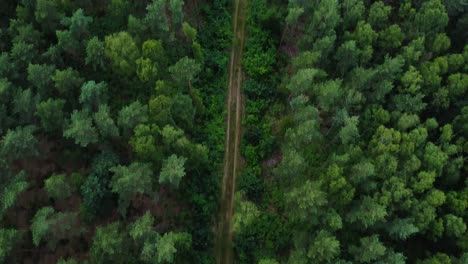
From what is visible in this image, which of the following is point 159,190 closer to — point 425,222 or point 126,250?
point 126,250

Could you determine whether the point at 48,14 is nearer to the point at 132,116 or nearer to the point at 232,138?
the point at 132,116

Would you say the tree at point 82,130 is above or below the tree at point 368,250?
above

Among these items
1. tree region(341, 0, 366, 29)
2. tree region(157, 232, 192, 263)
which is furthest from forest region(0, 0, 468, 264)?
tree region(341, 0, 366, 29)

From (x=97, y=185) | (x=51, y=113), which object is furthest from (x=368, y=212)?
(x=51, y=113)

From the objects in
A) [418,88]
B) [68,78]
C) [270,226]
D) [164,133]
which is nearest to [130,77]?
[68,78]

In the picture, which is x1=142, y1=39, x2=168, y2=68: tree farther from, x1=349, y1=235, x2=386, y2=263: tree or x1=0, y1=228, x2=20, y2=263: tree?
x1=349, y1=235, x2=386, y2=263: tree

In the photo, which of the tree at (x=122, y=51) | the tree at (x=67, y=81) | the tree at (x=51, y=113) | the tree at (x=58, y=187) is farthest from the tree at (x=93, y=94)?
the tree at (x=58, y=187)

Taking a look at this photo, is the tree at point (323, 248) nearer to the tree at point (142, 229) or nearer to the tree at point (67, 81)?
the tree at point (142, 229)
